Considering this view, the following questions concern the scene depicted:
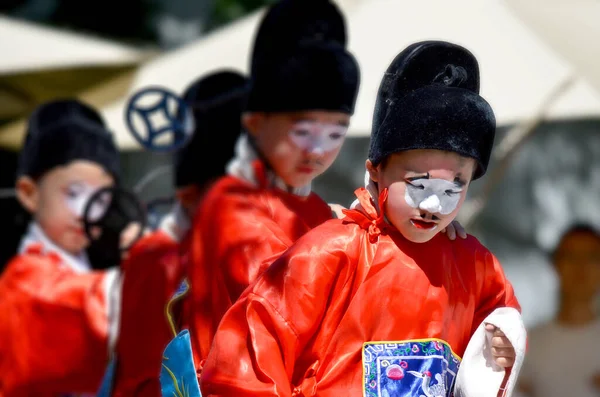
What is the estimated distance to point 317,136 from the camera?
10.8 ft

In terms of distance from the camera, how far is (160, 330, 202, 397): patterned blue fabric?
2676 mm

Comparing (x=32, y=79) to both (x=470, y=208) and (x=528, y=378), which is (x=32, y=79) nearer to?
(x=470, y=208)

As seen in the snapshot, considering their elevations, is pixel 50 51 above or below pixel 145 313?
above

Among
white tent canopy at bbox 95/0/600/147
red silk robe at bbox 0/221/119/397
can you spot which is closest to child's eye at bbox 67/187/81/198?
red silk robe at bbox 0/221/119/397

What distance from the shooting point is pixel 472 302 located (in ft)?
8.80

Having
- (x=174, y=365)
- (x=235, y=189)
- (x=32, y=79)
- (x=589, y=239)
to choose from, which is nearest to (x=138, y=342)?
(x=235, y=189)

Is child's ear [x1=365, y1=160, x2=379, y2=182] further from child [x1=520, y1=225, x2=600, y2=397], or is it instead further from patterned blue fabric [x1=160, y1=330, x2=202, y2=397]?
child [x1=520, y1=225, x2=600, y2=397]

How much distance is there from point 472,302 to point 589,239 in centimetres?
343

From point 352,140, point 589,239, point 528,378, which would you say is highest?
point 352,140

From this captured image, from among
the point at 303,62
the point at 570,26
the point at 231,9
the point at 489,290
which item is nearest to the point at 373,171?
the point at 489,290

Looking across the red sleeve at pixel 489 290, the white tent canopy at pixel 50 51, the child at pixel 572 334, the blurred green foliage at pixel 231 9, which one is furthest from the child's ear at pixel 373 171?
the blurred green foliage at pixel 231 9

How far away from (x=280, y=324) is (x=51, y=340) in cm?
258

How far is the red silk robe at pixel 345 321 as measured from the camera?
8.34 feet

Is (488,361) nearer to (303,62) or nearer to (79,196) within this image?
(303,62)
